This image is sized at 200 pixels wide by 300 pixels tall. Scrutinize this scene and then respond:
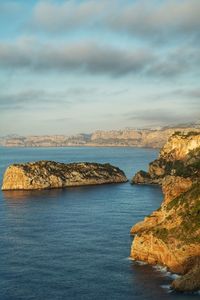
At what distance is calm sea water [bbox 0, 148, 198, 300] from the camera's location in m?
72.7

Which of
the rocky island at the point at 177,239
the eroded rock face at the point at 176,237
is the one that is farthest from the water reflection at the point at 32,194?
the eroded rock face at the point at 176,237

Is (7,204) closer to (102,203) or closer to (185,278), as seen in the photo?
(102,203)

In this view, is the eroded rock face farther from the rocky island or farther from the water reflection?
the water reflection

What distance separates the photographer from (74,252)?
91.8 m

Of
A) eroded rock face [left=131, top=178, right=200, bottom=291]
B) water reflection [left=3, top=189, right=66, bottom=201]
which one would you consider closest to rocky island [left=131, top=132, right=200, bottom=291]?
eroded rock face [left=131, top=178, right=200, bottom=291]

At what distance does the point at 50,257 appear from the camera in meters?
89.2

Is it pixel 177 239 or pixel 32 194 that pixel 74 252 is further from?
pixel 32 194

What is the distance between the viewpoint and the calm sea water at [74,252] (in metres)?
72.7

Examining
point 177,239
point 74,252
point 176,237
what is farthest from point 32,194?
point 177,239

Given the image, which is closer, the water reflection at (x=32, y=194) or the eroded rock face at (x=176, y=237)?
the eroded rock face at (x=176, y=237)

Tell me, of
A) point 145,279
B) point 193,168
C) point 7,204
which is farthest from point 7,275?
point 193,168

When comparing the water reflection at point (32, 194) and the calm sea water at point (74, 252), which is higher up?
the water reflection at point (32, 194)

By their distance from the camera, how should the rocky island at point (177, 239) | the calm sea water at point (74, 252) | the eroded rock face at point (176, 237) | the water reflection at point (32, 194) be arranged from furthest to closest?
1. the water reflection at point (32, 194)
2. the eroded rock face at point (176, 237)
3. the rocky island at point (177, 239)
4. the calm sea water at point (74, 252)

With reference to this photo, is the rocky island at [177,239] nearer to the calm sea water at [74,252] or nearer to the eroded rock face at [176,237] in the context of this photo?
the eroded rock face at [176,237]
